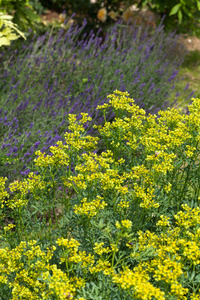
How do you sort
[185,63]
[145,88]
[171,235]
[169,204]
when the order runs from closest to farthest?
[171,235]
[169,204]
[145,88]
[185,63]

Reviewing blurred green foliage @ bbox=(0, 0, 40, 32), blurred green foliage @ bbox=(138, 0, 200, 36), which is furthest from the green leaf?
blurred green foliage @ bbox=(0, 0, 40, 32)

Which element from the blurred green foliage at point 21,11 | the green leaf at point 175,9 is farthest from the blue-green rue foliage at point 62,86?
the green leaf at point 175,9

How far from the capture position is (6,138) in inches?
136

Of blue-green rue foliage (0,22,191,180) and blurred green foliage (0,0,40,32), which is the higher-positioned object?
blurred green foliage (0,0,40,32)

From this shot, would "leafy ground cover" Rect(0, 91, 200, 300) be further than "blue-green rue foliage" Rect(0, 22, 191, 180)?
No

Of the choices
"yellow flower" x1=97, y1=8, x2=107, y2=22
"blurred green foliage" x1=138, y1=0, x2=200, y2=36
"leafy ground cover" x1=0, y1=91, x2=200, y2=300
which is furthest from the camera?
"yellow flower" x1=97, y1=8, x2=107, y2=22

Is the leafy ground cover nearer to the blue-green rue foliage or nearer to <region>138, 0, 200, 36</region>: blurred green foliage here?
the blue-green rue foliage

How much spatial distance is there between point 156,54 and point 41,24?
2286mm

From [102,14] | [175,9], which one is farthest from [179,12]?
[102,14]

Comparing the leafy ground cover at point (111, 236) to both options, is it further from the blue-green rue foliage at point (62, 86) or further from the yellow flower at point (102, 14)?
the yellow flower at point (102, 14)

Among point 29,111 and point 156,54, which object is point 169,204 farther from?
point 156,54

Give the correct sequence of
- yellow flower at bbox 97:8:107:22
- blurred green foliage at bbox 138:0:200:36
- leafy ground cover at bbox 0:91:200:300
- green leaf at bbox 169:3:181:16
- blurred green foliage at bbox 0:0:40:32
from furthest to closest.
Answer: yellow flower at bbox 97:8:107:22
blurred green foliage at bbox 138:0:200:36
green leaf at bbox 169:3:181:16
blurred green foliage at bbox 0:0:40:32
leafy ground cover at bbox 0:91:200:300

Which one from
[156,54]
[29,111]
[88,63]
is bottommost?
[29,111]

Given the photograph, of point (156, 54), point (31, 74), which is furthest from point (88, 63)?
point (156, 54)
